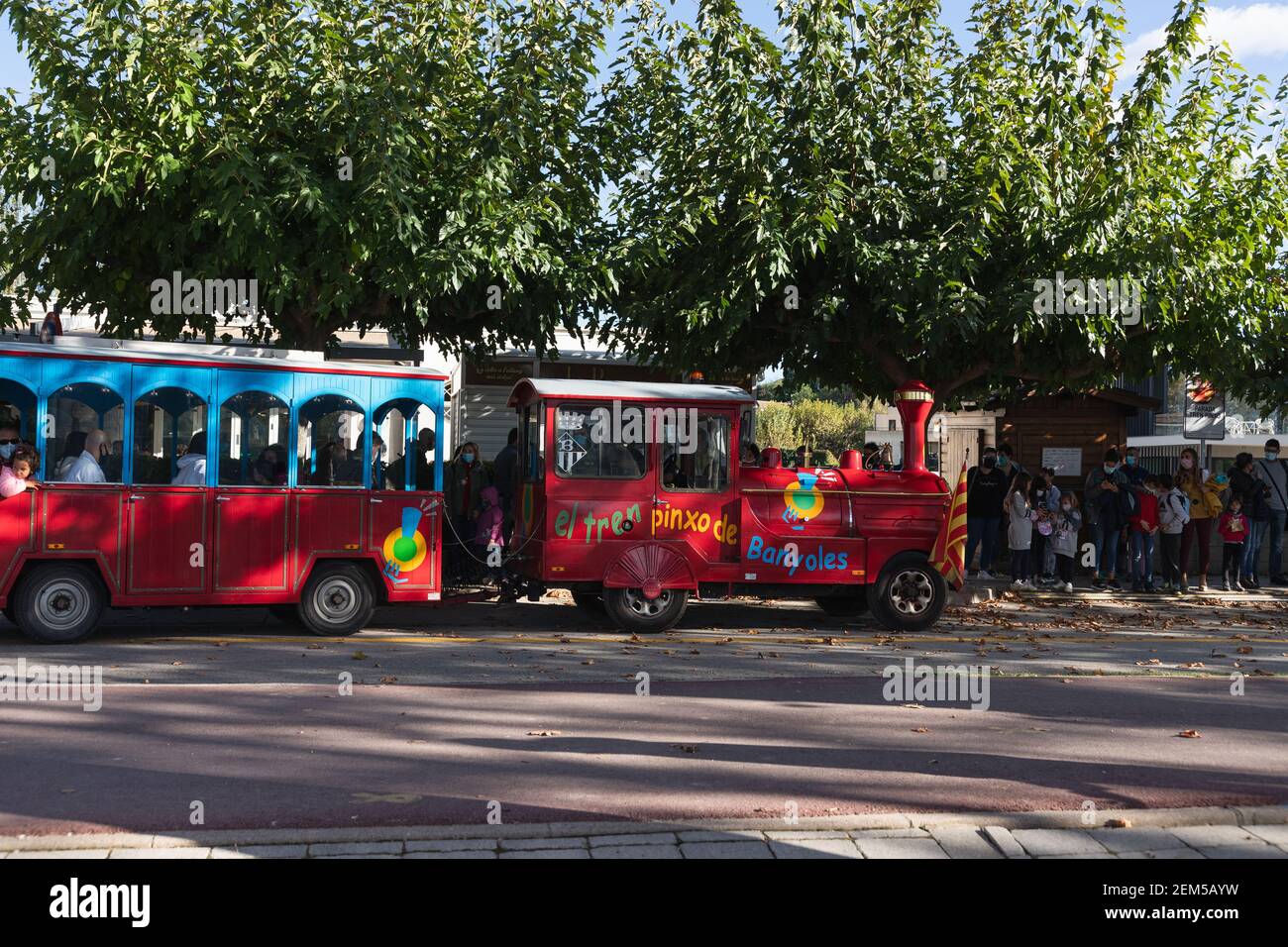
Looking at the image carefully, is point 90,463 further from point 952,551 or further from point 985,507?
point 985,507

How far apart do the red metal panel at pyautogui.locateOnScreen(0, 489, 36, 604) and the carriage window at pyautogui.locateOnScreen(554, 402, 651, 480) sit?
16.4ft

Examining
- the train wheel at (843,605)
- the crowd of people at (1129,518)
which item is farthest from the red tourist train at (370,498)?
the crowd of people at (1129,518)

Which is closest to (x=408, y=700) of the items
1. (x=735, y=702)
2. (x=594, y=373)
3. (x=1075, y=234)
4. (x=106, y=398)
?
(x=735, y=702)

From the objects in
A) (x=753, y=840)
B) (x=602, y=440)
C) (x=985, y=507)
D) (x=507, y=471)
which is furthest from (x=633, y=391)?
(x=753, y=840)

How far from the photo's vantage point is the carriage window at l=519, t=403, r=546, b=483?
1310 centimetres

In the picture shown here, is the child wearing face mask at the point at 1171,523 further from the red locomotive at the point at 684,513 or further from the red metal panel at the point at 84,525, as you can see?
the red metal panel at the point at 84,525

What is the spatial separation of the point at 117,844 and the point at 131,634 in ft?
24.3

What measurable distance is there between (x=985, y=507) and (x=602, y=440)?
7.62 meters

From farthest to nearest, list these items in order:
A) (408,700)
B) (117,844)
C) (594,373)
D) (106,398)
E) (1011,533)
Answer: (594,373)
(1011,533)
(106,398)
(408,700)
(117,844)

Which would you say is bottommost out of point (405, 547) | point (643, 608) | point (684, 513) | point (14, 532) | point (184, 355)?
point (643, 608)

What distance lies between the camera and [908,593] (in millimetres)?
14008
